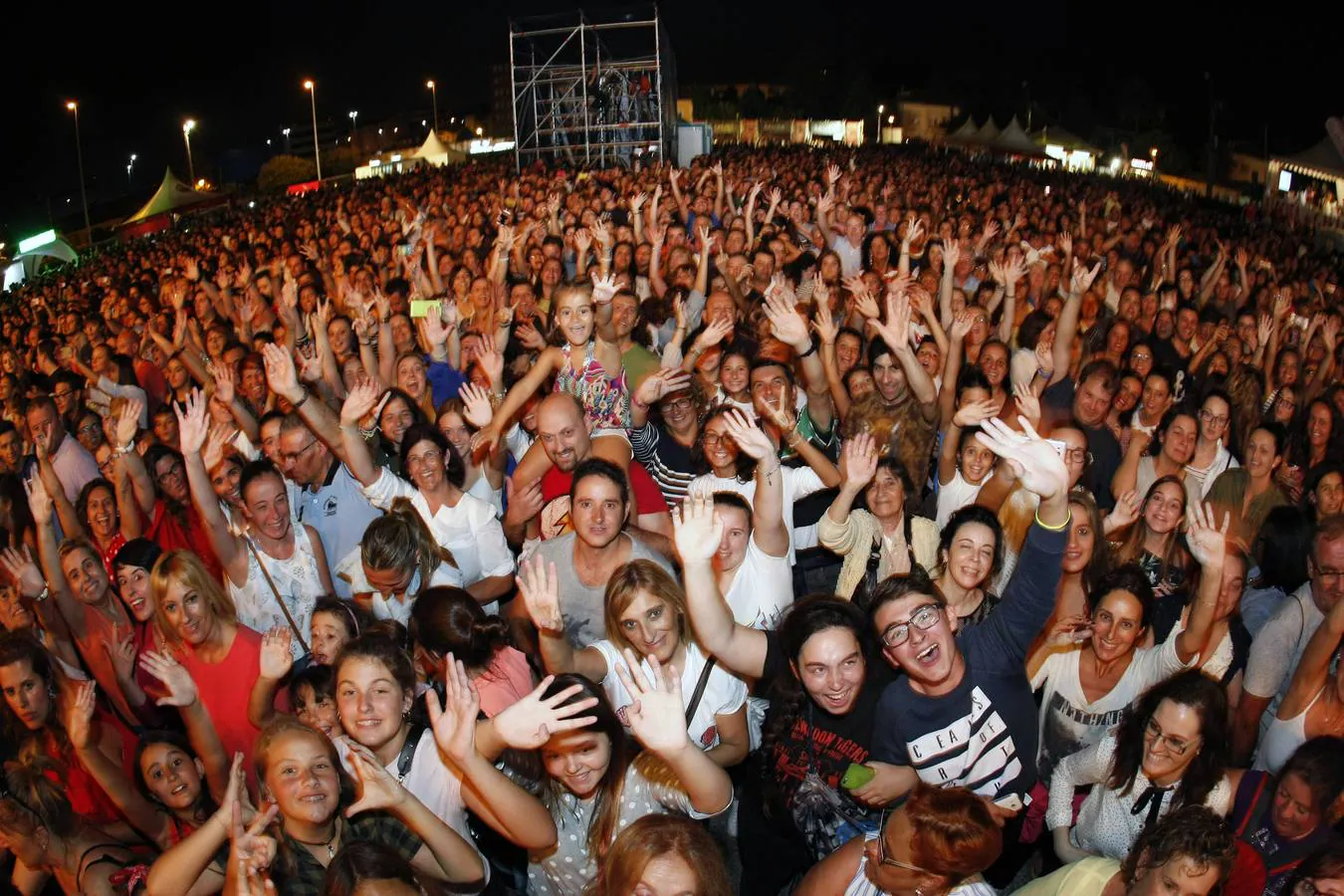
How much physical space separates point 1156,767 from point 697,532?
1388 mm

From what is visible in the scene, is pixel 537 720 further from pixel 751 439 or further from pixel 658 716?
pixel 751 439

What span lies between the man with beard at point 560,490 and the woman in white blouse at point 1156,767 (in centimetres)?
184

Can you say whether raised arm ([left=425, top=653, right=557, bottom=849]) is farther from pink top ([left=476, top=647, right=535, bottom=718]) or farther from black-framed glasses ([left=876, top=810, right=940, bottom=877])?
black-framed glasses ([left=876, top=810, right=940, bottom=877])

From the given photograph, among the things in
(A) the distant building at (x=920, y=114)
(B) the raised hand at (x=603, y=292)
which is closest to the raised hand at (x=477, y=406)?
(B) the raised hand at (x=603, y=292)

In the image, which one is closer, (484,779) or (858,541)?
(484,779)

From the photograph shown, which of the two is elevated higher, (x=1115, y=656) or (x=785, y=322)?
(x=785, y=322)

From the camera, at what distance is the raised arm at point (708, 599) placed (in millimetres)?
2895

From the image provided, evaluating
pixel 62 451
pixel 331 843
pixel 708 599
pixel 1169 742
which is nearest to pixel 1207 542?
pixel 1169 742

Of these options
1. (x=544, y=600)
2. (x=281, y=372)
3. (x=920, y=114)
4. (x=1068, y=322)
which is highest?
(x=920, y=114)

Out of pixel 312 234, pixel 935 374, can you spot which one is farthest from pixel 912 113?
pixel 935 374

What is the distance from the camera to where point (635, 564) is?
3.02 metres

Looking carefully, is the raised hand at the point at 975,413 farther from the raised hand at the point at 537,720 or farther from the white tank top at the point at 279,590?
the white tank top at the point at 279,590

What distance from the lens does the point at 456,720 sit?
2.52 metres

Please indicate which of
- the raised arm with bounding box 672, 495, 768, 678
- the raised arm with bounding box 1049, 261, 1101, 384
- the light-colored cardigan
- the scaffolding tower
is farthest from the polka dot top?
the scaffolding tower
